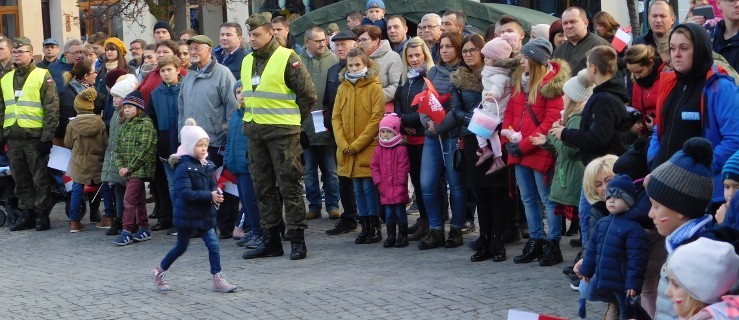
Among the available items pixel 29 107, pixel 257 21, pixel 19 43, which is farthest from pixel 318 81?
pixel 19 43

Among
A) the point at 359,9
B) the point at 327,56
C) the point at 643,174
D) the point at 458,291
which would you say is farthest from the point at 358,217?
the point at 359,9

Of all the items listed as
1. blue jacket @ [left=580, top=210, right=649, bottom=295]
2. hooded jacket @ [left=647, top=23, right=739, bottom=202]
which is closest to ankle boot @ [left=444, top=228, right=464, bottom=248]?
blue jacket @ [left=580, top=210, right=649, bottom=295]

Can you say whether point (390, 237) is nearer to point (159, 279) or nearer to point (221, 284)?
point (221, 284)

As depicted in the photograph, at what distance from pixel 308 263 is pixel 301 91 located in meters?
1.43

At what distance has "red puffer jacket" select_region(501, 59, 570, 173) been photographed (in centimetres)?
984

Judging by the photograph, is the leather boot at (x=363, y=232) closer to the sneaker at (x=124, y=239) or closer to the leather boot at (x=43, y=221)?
the sneaker at (x=124, y=239)

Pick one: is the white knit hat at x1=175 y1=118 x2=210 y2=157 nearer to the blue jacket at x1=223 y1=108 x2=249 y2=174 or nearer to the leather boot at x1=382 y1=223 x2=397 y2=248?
the blue jacket at x1=223 y1=108 x2=249 y2=174

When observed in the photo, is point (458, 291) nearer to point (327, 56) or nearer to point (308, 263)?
point (308, 263)

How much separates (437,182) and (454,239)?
20.2 inches

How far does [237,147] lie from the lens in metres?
11.9

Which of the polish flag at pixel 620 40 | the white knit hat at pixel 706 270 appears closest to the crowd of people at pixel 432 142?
the white knit hat at pixel 706 270

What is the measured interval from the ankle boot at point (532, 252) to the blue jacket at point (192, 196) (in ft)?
7.80

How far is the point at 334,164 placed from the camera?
13.4 m

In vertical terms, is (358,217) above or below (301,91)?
below
